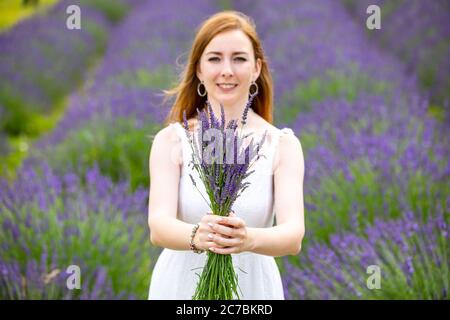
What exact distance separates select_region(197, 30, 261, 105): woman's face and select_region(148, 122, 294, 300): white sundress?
0.51 ft

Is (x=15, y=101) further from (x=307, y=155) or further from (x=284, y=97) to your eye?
(x=307, y=155)

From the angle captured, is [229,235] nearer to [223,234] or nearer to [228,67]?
[223,234]

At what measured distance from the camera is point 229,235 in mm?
1635

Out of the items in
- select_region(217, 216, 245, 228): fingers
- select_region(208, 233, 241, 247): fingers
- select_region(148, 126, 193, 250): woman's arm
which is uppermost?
select_region(148, 126, 193, 250): woman's arm

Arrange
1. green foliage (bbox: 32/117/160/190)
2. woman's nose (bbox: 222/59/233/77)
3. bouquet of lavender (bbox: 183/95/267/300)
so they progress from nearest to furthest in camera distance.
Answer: bouquet of lavender (bbox: 183/95/267/300) < woman's nose (bbox: 222/59/233/77) < green foliage (bbox: 32/117/160/190)

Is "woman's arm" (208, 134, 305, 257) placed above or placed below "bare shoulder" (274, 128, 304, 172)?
below

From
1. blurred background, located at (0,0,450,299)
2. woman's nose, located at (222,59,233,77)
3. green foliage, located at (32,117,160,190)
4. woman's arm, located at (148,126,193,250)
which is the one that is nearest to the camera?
woman's arm, located at (148,126,193,250)

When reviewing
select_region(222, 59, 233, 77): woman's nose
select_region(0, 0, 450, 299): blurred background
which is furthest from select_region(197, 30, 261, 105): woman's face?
select_region(0, 0, 450, 299): blurred background

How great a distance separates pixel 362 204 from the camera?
3607 mm

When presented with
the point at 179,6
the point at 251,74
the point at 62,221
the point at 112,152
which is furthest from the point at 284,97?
the point at 179,6

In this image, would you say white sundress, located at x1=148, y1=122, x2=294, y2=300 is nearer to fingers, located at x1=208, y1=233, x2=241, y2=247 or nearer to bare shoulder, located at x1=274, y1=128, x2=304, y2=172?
bare shoulder, located at x1=274, y1=128, x2=304, y2=172

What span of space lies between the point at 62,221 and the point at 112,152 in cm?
172

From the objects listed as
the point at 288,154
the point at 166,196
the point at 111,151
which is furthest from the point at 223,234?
the point at 111,151

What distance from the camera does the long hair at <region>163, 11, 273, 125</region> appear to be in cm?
203
